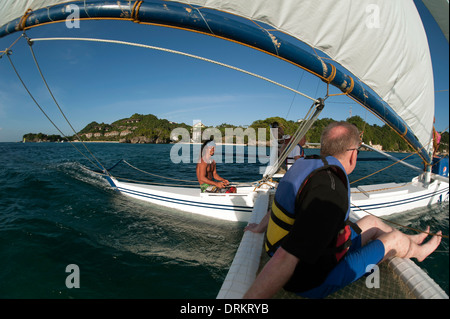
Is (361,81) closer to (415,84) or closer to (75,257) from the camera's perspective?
(415,84)

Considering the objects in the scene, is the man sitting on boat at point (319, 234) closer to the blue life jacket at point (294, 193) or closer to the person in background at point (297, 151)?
the blue life jacket at point (294, 193)

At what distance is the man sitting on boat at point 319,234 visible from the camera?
3.56 ft

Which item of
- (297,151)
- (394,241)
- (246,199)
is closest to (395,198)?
(297,151)

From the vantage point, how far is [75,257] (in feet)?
11.9

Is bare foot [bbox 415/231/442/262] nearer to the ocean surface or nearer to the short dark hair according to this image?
the ocean surface

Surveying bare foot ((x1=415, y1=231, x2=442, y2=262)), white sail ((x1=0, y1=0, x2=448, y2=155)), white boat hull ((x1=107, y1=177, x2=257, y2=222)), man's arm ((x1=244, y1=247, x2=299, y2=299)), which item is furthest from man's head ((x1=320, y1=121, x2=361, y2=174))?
white boat hull ((x1=107, y1=177, x2=257, y2=222))

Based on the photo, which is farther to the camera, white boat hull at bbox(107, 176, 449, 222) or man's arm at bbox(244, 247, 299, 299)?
white boat hull at bbox(107, 176, 449, 222)

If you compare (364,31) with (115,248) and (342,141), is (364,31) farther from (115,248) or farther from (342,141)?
(115,248)

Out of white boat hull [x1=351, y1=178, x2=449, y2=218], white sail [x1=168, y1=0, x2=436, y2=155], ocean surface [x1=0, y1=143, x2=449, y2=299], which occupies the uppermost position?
white sail [x1=168, y1=0, x2=436, y2=155]

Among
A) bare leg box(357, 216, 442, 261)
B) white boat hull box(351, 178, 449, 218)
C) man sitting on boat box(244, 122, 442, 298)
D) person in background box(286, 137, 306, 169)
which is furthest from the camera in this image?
person in background box(286, 137, 306, 169)

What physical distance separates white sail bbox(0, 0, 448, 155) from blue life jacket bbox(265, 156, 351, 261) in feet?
10.4

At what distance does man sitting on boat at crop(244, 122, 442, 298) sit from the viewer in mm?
1086

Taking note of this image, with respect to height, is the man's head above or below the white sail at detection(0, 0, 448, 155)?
below

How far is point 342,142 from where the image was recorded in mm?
1524
